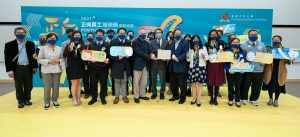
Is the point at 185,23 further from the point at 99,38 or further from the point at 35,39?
the point at 35,39

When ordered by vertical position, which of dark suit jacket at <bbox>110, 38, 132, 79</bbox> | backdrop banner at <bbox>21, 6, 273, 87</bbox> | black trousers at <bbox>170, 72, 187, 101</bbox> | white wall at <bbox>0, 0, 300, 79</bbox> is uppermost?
white wall at <bbox>0, 0, 300, 79</bbox>

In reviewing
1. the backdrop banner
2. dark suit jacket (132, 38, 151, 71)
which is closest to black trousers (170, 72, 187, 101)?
dark suit jacket (132, 38, 151, 71)

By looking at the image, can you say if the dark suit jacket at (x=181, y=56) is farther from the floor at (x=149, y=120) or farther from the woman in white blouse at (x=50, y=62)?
the woman in white blouse at (x=50, y=62)

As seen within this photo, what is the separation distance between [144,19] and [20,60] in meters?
3.20

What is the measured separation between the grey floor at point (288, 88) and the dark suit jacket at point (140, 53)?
11.8ft

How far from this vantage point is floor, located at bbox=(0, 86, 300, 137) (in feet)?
10.6

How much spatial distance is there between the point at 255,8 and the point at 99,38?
4786 mm

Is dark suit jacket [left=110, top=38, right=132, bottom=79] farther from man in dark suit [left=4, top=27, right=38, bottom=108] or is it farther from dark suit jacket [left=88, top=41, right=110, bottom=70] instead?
man in dark suit [left=4, top=27, right=38, bottom=108]

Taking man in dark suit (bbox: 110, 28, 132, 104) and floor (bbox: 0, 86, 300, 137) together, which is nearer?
floor (bbox: 0, 86, 300, 137)

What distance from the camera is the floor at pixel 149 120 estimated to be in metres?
3.23

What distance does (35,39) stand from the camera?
614cm

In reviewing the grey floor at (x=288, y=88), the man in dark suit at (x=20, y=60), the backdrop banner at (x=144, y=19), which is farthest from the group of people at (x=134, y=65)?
the grey floor at (x=288, y=88)

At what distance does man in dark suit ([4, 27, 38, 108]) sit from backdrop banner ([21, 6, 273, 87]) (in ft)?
6.44

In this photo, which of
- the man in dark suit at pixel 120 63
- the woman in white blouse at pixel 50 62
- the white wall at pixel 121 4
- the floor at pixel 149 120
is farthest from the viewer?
the white wall at pixel 121 4
